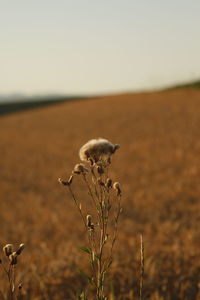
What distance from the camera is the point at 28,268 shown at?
14.7 feet

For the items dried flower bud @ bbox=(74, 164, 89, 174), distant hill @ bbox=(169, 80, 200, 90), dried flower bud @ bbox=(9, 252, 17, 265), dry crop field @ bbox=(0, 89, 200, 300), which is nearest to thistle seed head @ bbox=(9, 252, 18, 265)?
dried flower bud @ bbox=(9, 252, 17, 265)

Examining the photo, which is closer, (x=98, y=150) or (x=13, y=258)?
(x=13, y=258)

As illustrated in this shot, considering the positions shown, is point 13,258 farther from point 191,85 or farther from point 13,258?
point 191,85

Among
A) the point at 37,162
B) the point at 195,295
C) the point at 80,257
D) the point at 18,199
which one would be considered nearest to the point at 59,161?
the point at 37,162

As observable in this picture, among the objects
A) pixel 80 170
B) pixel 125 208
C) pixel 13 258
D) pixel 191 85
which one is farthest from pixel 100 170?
pixel 191 85

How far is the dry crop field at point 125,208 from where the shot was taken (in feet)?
12.9

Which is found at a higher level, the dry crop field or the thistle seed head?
the dry crop field

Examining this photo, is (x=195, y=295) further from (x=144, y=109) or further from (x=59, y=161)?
(x=144, y=109)

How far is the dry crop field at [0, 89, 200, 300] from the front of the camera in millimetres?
3941

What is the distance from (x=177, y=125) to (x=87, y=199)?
10.1 meters

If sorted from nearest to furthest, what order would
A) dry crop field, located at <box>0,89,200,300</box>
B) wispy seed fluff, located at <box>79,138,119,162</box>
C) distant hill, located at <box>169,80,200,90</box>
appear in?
wispy seed fluff, located at <box>79,138,119,162</box>
dry crop field, located at <box>0,89,200,300</box>
distant hill, located at <box>169,80,200,90</box>

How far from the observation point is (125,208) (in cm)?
796

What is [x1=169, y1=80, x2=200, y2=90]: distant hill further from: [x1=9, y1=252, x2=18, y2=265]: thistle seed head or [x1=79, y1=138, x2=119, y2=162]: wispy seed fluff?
[x1=9, y1=252, x2=18, y2=265]: thistle seed head

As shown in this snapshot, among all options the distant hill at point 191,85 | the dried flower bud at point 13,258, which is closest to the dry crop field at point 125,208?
the dried flower bud at point 13,258
